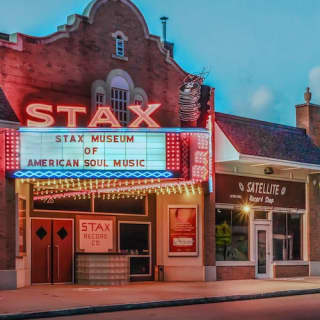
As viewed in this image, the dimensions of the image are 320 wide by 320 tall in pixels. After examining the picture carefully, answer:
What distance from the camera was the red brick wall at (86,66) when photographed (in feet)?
69.1

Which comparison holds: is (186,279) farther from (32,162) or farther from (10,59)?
(10,59)

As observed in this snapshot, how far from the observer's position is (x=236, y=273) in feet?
86.6

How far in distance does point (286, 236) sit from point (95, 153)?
37.8 ft

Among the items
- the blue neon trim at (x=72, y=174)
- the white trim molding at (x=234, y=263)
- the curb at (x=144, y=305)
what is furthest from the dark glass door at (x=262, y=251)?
the blue neon trim at (x=72, y=174)

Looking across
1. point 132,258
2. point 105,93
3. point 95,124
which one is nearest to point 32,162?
point 95,124

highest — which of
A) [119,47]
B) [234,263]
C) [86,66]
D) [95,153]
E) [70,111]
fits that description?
[119,47]

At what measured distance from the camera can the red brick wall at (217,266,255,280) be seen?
25812mm

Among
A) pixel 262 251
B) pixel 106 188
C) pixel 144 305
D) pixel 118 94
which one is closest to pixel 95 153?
pixel 106 188

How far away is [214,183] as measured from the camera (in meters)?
25.7

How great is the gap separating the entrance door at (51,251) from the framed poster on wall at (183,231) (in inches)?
154

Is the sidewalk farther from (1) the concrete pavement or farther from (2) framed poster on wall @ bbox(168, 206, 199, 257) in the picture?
(2) framed poster on wall @ bbox(168, 206, 199, 257)

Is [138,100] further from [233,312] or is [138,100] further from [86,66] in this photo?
[233,312]

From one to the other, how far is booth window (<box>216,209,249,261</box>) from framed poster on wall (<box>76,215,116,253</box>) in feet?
13.3

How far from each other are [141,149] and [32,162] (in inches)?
129
